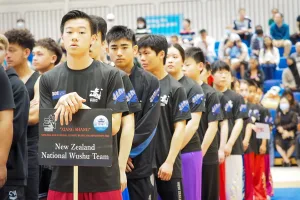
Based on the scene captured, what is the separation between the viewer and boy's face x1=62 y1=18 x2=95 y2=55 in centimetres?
394

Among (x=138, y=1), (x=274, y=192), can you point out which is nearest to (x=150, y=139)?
(x=274, y=192)

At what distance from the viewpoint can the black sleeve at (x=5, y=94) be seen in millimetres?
4371

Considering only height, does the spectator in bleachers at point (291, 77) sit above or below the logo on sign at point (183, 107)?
above

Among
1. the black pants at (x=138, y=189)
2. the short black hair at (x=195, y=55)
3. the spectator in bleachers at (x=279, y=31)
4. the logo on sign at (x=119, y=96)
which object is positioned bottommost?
the black pants at (x=138, y=189)

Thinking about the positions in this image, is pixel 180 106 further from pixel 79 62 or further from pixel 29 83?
pixel 79 62

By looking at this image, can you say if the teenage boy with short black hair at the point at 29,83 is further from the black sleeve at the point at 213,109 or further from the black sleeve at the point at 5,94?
the black sleeve at the point at 213,109

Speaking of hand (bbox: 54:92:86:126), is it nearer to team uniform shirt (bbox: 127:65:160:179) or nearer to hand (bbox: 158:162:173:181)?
team uniform shirt (bbox: 127:65:160:179)

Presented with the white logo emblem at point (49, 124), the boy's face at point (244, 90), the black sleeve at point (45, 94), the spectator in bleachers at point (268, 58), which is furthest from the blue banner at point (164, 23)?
the white logo emblem at point (49, 124)

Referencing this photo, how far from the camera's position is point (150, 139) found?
5008 mm

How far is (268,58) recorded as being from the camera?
1917 centimetres

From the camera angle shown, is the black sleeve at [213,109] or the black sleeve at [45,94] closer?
the black sleeve at [45,94]

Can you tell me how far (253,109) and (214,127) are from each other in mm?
3650

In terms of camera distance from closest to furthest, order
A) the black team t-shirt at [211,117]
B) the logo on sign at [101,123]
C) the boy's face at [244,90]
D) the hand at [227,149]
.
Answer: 1. the logo on sign at [101,123]
2. the black team t-shirt at [211,117]
3. the hand at [227,149]
4. the boy's face at [244,90]

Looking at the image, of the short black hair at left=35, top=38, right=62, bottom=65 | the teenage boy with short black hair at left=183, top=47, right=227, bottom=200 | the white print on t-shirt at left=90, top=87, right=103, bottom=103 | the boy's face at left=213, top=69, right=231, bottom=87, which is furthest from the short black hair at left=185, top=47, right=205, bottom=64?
the white print on t-shirt at left=90, top=87, right=103, bottom=103
